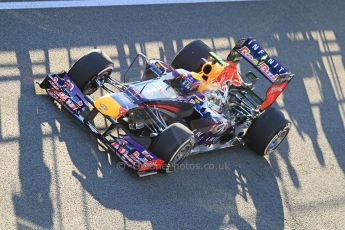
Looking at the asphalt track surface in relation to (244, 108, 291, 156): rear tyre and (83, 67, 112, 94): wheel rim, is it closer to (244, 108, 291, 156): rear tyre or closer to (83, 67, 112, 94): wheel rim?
(244, 108, 291, 156): rear tyre

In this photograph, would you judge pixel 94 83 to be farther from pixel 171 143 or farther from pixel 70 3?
pixel 70 3

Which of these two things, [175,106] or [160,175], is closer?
[160,175]

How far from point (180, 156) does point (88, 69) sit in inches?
67.8

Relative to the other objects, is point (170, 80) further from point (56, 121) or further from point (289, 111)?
point (289, 111)

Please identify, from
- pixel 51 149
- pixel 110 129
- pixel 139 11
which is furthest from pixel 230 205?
pixel 139 11

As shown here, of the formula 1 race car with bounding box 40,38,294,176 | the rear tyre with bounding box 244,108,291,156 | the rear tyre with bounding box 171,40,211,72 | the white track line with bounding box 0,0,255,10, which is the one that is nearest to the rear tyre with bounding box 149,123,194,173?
the formula 1 race car with bounding box 40,38,294,176

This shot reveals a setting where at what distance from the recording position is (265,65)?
9.62 meters

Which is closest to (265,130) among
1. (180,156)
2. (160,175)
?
(180,156)

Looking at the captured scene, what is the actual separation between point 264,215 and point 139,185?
5.42 feet

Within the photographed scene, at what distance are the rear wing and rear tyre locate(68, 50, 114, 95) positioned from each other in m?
1.87

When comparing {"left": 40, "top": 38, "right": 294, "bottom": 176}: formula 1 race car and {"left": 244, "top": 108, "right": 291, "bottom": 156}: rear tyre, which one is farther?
{"left": 244, "top": 108, "right": 291, "bottom": 156}: rear tyre

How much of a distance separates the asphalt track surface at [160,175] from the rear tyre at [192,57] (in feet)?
3.30

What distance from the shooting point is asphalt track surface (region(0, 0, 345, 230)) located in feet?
25.7

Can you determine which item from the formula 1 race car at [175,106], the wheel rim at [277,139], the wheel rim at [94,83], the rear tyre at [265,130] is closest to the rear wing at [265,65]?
the formula 1 race car at [175,106]
